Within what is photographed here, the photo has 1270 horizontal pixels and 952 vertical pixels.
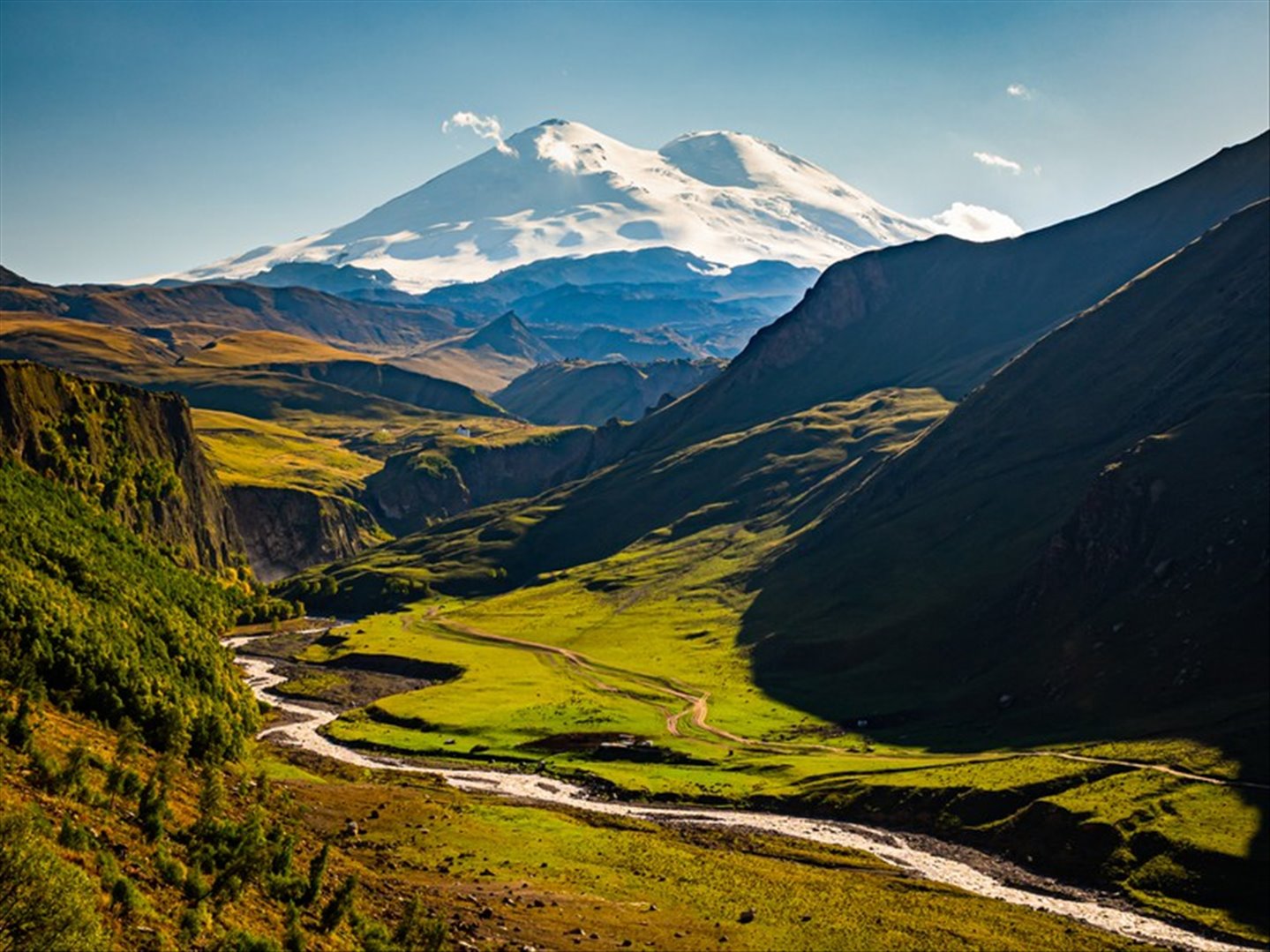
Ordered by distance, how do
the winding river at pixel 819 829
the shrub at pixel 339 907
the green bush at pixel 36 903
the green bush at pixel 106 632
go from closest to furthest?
the green bush at pixel 36 903 < the shrub at pixel 339 907 < the green bush at pixel 106 632 < the winding river at pixel 819 829

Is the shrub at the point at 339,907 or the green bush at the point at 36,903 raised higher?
the green bush at the point at 36,903

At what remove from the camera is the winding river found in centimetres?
8775

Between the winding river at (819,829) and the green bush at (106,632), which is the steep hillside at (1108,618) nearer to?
the winding river at (819,829)

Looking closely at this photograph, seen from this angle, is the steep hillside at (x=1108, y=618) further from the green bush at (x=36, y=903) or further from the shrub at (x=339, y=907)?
the green bush at (x=36, y=903)

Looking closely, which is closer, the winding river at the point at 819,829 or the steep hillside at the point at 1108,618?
the winding river at the point at 819,829

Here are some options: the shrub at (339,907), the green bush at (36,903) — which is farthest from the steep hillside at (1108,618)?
the green bush at (36,903)

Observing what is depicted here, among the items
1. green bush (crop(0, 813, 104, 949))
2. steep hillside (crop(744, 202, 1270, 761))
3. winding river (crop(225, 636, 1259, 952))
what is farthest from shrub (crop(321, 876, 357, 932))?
steep hillside (crop(744, 202, 1270, 761))

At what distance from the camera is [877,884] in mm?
94188

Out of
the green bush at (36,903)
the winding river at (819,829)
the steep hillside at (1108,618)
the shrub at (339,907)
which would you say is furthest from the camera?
the steep hillside at (1108,618)

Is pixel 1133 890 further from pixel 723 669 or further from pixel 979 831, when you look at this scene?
pixel 723 669

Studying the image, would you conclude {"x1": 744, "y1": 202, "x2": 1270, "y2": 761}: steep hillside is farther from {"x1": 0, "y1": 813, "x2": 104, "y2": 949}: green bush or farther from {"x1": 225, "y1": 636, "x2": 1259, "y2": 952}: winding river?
{"x1": 0, "y1": 813, "x2": 104, "y2": 949}: green bush

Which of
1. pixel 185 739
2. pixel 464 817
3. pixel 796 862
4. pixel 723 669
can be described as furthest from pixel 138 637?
pixel 723 669

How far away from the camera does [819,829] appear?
375 feet

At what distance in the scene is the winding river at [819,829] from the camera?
288 feet
